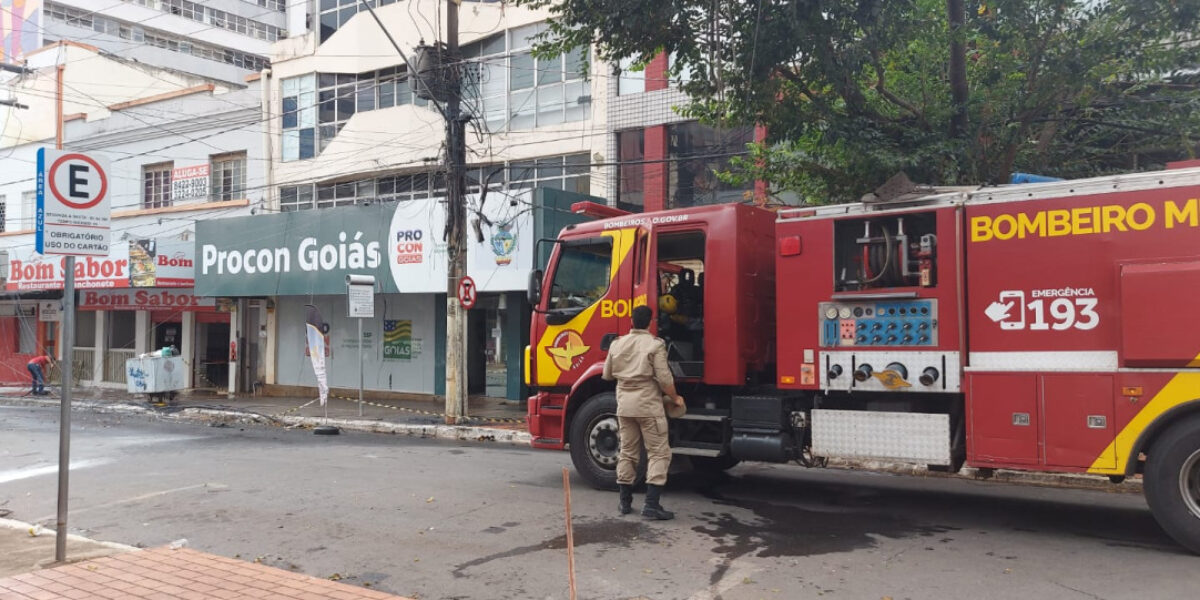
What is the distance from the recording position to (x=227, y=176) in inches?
966

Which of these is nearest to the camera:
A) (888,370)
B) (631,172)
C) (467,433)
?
(888,370)

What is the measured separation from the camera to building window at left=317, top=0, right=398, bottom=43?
22844 millimetres

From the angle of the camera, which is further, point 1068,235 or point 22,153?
point 22,153

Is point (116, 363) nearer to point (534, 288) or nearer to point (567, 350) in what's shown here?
point (534, 288)

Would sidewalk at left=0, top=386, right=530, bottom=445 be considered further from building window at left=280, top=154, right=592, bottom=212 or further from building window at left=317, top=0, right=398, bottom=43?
building window at left=317, top=0, right=398, bottom=43

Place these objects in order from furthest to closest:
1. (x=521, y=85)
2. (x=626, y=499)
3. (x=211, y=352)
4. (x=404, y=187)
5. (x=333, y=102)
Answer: (x=211, y=352) → (x=333, y=102) → (x=404, y=187) → (x=521, y=85) → (x=626, y=499)

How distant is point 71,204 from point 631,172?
13.1 metres

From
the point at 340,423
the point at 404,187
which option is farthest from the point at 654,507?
the point at 404,187

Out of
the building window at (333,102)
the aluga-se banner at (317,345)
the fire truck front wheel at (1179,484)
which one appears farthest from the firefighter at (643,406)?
the building window at (333,102)

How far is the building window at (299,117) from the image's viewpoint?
2297cm

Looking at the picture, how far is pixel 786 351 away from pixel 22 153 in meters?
32.1

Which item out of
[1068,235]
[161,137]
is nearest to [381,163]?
[161,137]

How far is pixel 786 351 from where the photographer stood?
7629 mm

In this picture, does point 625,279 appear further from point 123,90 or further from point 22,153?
point 22,153
